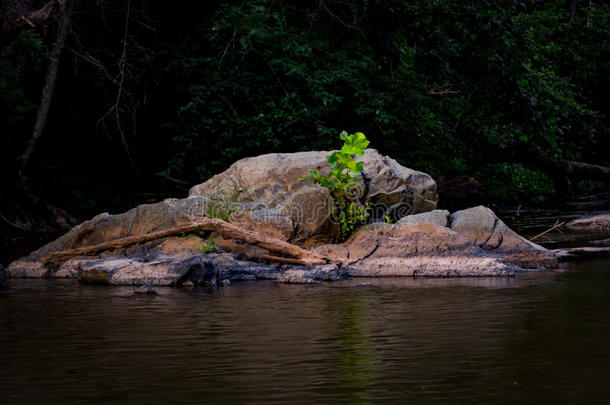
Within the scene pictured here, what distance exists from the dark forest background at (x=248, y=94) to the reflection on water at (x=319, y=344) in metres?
7.38

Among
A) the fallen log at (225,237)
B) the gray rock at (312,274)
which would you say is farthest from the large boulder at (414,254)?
the fallen log at (225,237)

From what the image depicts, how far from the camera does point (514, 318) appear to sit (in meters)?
6.55

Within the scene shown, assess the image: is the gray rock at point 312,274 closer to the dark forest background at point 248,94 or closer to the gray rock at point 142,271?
the gray rock at point 142,271

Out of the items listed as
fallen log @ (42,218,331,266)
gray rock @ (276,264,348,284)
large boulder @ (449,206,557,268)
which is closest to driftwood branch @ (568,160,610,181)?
large boulder @ (449,206,557,268)

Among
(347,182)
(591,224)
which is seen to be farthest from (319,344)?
(591,224)

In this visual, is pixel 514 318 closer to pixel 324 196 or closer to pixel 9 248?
pixel 324 196

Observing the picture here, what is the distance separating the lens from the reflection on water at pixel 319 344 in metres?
4.37

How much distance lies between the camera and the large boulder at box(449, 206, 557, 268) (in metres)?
10.5

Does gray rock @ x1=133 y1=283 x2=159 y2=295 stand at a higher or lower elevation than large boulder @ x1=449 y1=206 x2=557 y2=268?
lower

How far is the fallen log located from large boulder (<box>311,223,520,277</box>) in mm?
475

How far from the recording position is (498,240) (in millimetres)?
11000

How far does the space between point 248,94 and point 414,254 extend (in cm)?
893

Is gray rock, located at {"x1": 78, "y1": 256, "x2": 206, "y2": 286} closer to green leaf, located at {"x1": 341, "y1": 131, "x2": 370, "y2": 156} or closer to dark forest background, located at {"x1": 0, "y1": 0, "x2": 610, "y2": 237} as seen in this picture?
green leaf, located at {"x1": 341, "y1": 131, "x2": 370, "y2": 156}

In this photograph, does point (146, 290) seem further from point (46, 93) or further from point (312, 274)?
point (46, 93)
